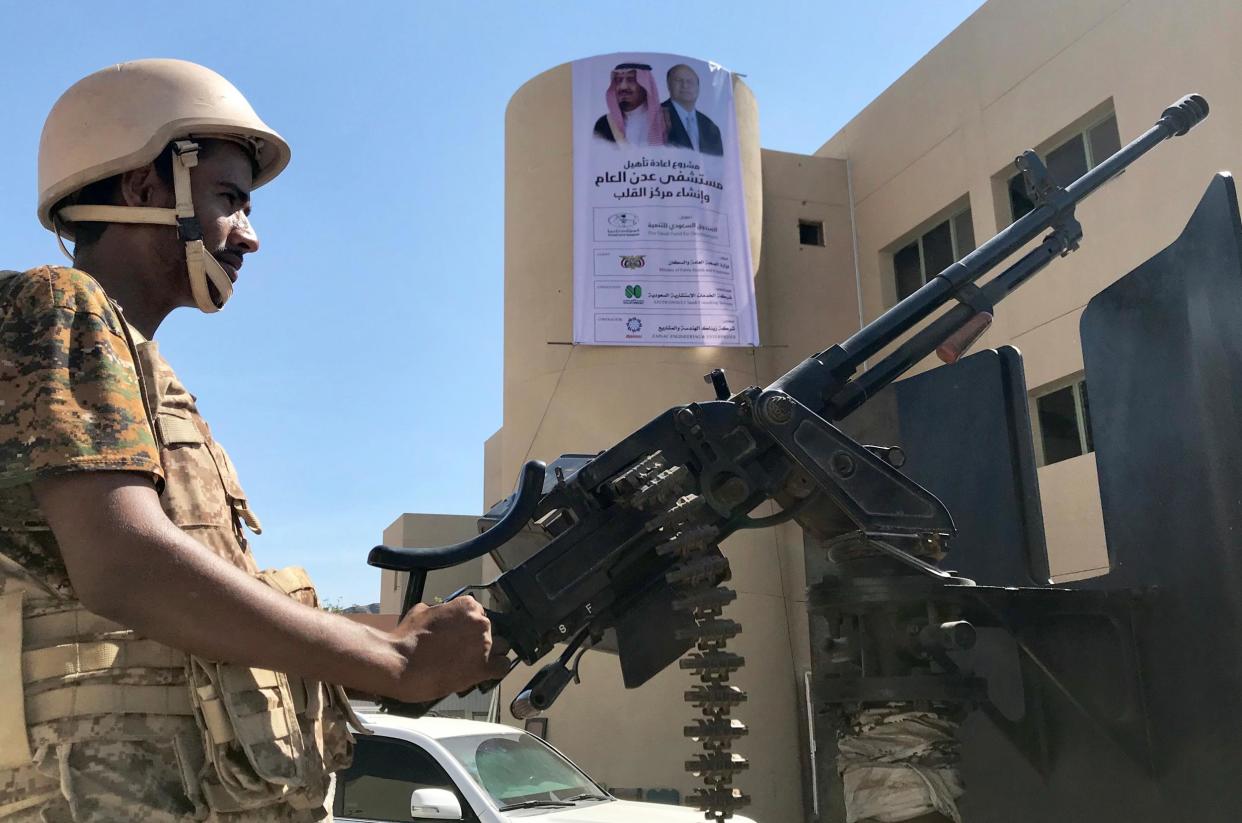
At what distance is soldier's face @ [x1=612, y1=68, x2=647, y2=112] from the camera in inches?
584

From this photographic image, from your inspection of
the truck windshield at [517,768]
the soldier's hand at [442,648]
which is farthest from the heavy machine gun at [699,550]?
the truck windshield at [517,768]

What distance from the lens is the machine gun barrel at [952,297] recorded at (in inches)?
121

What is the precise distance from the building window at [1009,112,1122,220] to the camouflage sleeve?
36.1 ft

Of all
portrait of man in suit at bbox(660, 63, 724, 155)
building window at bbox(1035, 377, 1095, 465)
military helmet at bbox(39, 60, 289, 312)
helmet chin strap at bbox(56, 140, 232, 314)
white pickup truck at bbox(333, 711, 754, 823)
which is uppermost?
portrait of man in suit at bbox(660, 63, 724, 155)

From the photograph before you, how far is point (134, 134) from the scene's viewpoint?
6.25ft

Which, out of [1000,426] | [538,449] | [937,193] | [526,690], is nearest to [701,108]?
[937,193]

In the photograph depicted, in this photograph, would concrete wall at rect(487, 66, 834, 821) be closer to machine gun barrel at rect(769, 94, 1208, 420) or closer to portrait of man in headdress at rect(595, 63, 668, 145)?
portrait of man in headdress at rect(595, 63, 668, 145)

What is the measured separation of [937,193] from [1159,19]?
378cm

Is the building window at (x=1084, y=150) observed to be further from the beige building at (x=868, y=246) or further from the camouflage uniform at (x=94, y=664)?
the camouflage uniform at (x=94, y=664)

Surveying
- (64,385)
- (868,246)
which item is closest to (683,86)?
(868,246)

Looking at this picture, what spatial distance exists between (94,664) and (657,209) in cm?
1305

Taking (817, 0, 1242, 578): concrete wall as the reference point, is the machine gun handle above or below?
below

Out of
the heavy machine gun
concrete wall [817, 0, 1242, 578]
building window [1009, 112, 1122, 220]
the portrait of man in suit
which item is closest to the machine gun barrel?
the heavy machine gun

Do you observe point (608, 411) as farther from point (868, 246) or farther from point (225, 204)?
point (225, 204)
